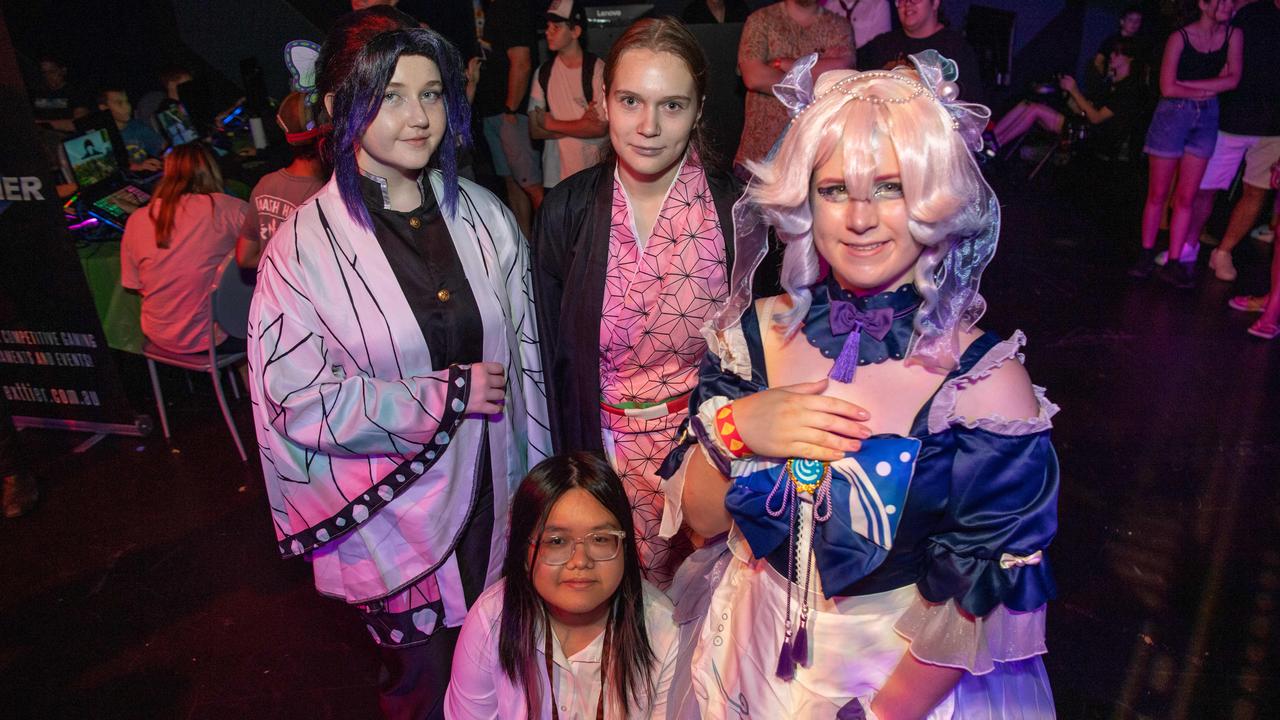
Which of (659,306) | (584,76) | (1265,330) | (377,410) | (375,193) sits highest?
(584,76)

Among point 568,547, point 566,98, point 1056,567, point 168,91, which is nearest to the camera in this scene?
point 568,547

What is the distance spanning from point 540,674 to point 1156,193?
518cm

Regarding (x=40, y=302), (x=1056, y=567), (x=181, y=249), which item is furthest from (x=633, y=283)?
(x=40, y=302)

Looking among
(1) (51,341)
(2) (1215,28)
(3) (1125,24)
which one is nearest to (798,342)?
(1) (51,341)

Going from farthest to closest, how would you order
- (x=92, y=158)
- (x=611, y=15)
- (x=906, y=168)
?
(x=611, y=15) < (x=92, y=158) < (x=906, y=168)

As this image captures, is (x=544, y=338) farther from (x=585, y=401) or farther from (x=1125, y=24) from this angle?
(x=1125, y=24)

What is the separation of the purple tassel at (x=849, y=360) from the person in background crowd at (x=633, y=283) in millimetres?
695

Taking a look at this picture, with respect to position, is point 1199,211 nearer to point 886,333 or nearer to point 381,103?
point 886,333

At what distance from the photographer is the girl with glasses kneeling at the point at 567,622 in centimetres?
A: 157

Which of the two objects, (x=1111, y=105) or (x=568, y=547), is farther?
(x=1111, y=105)

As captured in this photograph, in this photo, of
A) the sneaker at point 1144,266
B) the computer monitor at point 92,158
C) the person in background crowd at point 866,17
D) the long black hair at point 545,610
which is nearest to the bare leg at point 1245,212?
the sneaker at point 1144,266

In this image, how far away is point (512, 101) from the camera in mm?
5086

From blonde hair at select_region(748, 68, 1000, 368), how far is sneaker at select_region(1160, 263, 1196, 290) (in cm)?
459

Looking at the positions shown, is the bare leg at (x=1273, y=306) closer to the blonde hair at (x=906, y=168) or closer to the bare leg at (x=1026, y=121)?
the bare leg at (x=1026, y=121)
